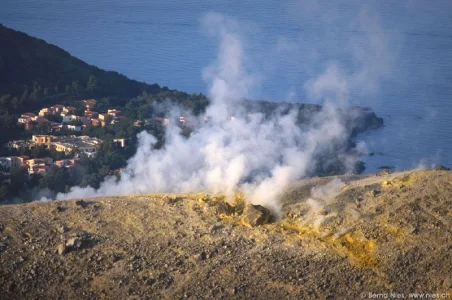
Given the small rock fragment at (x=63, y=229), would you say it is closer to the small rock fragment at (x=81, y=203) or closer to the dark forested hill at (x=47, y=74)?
the small rock fragment at (x=81, y=203)

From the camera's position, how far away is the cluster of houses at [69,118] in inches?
886

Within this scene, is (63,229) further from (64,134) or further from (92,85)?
(92,85)

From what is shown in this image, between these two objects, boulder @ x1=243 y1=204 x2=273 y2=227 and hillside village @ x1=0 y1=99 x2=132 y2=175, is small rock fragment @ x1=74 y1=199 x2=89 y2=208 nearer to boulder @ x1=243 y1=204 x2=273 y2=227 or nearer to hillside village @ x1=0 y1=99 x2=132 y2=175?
boulder @ x1=243 y1=204 x2=273 y2=227

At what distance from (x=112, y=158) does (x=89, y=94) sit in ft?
27.1

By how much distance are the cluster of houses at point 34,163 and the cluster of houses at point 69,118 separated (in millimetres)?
2899

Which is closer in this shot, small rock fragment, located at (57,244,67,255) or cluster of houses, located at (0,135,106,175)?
small rock fragment, located at (57,244,67,255)

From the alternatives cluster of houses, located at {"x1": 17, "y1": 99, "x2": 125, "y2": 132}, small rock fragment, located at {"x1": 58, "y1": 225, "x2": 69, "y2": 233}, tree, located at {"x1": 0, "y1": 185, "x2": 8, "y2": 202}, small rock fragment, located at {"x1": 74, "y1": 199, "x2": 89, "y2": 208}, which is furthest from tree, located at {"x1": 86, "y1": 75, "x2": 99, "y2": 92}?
small rock fragment, located at {"x1": 58, "y1": 225, "x2": 69, "y2": 233}

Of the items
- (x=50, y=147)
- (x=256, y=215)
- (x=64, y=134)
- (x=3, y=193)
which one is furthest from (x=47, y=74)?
Result: (x=256, y=215)

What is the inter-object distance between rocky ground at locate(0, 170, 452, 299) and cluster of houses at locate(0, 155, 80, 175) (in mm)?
8775

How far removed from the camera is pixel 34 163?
1892 centimetres

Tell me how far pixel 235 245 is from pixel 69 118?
52.4ft

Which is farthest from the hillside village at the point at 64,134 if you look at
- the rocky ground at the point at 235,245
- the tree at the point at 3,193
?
the rocky ground at the point at 235,245

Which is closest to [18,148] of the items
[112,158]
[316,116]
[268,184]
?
[112,158]

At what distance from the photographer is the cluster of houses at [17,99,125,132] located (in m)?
22.5
